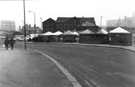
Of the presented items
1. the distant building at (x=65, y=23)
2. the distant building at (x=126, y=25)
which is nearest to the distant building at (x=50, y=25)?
the distant building at (x=65, y=23)

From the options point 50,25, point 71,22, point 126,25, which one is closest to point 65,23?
point 71,22

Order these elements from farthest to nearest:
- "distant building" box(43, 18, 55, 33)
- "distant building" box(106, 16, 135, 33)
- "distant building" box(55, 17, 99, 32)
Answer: "distant building" box(43, 18, 55, 33) < "distant building" box(55, 17, 99, 32) < "distant building" box(106, 16, 135, 33)

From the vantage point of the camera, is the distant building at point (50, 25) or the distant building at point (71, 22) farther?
the distant building at point (50, 25)

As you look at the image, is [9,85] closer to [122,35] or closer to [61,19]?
[122,35]

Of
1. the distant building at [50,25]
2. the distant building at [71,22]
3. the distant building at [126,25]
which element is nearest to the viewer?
the distant building at [126,25]

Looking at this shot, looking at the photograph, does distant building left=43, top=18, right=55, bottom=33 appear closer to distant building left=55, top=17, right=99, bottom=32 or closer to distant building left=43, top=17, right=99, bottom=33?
distant building left=43, top=17, right=99, bottom=33

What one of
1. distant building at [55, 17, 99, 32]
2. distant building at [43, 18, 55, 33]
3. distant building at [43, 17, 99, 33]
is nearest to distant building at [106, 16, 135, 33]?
distant building at [55, 17, 99, 32]

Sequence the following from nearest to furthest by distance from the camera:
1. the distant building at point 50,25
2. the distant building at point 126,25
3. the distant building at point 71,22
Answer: the distant building at point 126,25 → the distant building at point 71,22 → the distant building at point 50,25

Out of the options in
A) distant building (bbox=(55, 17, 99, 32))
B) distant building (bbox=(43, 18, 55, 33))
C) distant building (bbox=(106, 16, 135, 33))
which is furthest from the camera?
distant building (bbox=(43, 18, 55, 33))

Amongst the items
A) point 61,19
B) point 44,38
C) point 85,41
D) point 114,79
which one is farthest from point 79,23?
point 114,79

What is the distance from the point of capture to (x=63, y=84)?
5.19 m

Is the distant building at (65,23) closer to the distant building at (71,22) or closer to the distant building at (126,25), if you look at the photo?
the distant building at (71,22)

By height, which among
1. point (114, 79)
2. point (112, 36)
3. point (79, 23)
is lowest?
A: point (114, 79)

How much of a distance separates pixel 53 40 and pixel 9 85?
41.0 meters
